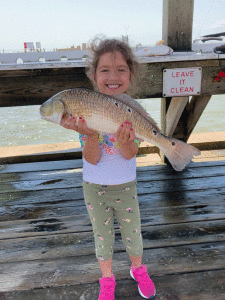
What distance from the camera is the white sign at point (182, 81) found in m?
3.00

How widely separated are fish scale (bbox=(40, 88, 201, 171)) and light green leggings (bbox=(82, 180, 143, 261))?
1.35ft

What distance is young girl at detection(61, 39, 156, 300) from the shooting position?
1653mm

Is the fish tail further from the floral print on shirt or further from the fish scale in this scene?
the floral print on shirt

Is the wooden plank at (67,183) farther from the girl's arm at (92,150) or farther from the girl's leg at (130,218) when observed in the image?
the girl's arm at (92,150)

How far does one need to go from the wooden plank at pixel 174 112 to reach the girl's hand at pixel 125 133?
2052 millimetres

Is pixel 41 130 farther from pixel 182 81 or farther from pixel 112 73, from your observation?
pixel 112 73

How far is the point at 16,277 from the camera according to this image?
2.02m

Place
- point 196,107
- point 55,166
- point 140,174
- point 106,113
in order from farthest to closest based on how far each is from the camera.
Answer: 1. point 55,166
2. point 140,174
3. point 196,107
4. point 106,113

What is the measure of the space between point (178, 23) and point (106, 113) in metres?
2.29

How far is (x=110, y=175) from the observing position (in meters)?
1.70

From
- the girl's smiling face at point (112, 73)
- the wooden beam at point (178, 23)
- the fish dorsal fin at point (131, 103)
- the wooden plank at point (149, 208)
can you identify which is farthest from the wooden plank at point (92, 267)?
the wooden beam at point (178, 23)

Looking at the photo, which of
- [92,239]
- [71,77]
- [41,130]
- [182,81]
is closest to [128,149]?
[92,239]

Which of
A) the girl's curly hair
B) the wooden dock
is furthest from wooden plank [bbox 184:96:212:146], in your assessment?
the girl's curly hair

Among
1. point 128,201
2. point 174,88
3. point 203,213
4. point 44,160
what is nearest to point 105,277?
point 128,201
